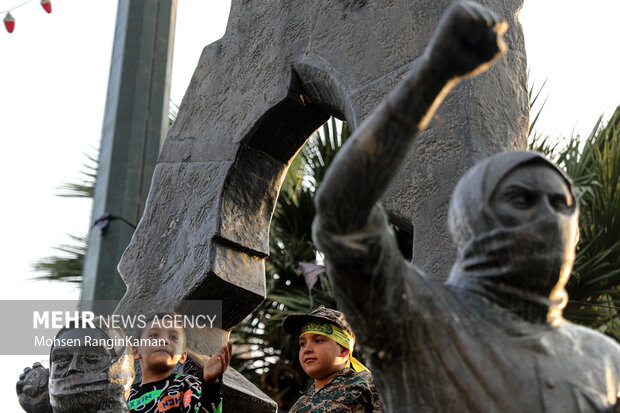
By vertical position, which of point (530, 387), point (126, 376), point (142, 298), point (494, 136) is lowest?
point (530, 387)

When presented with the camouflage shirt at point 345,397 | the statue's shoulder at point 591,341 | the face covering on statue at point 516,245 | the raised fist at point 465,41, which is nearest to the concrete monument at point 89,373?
the camouflage shirt at point 345,397

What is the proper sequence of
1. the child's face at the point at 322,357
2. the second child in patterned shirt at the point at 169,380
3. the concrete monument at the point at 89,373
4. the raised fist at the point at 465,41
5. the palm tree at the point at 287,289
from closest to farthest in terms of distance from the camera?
the raised fist at the point at 465,41 → the concrete monument at the point at 89,373 → the second child in patterned shirt at the point at 169,380 → the child's face at the point at 322,357 → the palm tree at the point at 287,289

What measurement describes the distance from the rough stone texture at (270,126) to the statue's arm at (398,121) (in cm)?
162

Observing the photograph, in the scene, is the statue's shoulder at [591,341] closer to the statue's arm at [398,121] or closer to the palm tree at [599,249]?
the statue's arm at [398,121]

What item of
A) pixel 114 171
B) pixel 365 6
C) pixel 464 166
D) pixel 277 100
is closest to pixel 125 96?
pixel 114 171

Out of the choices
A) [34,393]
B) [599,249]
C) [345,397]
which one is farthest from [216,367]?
[599,249]

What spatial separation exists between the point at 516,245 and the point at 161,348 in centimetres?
196

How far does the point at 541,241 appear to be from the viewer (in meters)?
1.63

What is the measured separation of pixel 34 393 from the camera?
3.06 m

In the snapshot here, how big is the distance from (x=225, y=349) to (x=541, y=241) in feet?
4.79

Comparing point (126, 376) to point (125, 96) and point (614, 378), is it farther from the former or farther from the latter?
point (125, 96)

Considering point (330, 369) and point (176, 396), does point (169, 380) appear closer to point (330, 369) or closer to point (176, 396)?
point (176, 396)

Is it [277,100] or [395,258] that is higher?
[277,100]

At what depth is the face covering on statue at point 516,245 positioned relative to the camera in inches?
64.4
